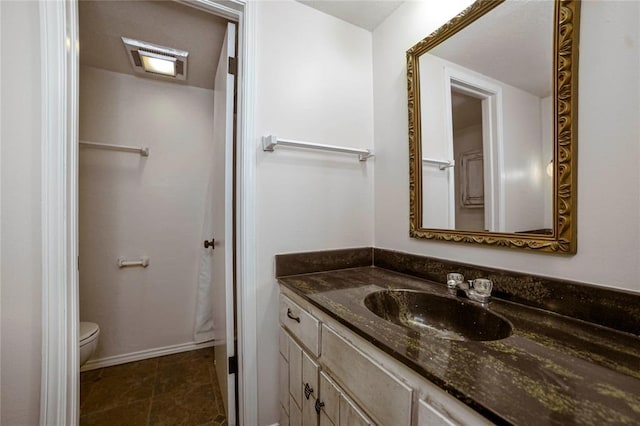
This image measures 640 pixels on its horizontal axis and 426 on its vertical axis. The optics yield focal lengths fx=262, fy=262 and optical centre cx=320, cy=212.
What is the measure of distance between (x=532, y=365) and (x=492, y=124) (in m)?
0.86

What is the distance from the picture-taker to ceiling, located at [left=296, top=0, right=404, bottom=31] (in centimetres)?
137

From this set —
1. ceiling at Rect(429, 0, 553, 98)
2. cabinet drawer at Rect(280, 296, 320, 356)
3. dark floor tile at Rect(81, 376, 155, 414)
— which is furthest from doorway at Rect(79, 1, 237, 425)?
ceiling at Rect(429, 0, 553, 98)

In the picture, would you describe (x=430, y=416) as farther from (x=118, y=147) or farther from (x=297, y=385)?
(x=118, y=147)

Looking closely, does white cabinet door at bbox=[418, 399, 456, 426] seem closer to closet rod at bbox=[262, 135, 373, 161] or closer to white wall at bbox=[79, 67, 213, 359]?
closet rod at bbox=[262, 135, 373, 161]

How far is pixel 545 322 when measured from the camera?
29.4 inches

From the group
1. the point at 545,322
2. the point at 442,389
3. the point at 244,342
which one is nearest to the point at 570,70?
the point at 545,322

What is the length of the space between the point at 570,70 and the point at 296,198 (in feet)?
3.59

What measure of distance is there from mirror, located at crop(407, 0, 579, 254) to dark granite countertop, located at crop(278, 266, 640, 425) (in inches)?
10.0

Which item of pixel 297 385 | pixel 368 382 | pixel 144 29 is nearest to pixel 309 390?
pixel 297 385

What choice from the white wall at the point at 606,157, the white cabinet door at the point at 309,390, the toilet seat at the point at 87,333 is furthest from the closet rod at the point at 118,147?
the white wall at the point at 606,157

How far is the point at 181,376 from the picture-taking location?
184 cm

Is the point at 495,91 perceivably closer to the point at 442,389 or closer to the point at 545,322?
the point at 545,322

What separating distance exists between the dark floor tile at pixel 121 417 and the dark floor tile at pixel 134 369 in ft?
1.20

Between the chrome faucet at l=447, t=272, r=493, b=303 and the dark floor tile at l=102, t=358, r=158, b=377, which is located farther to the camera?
the dark floor tile at l=102, t=358, r=158, b=377
